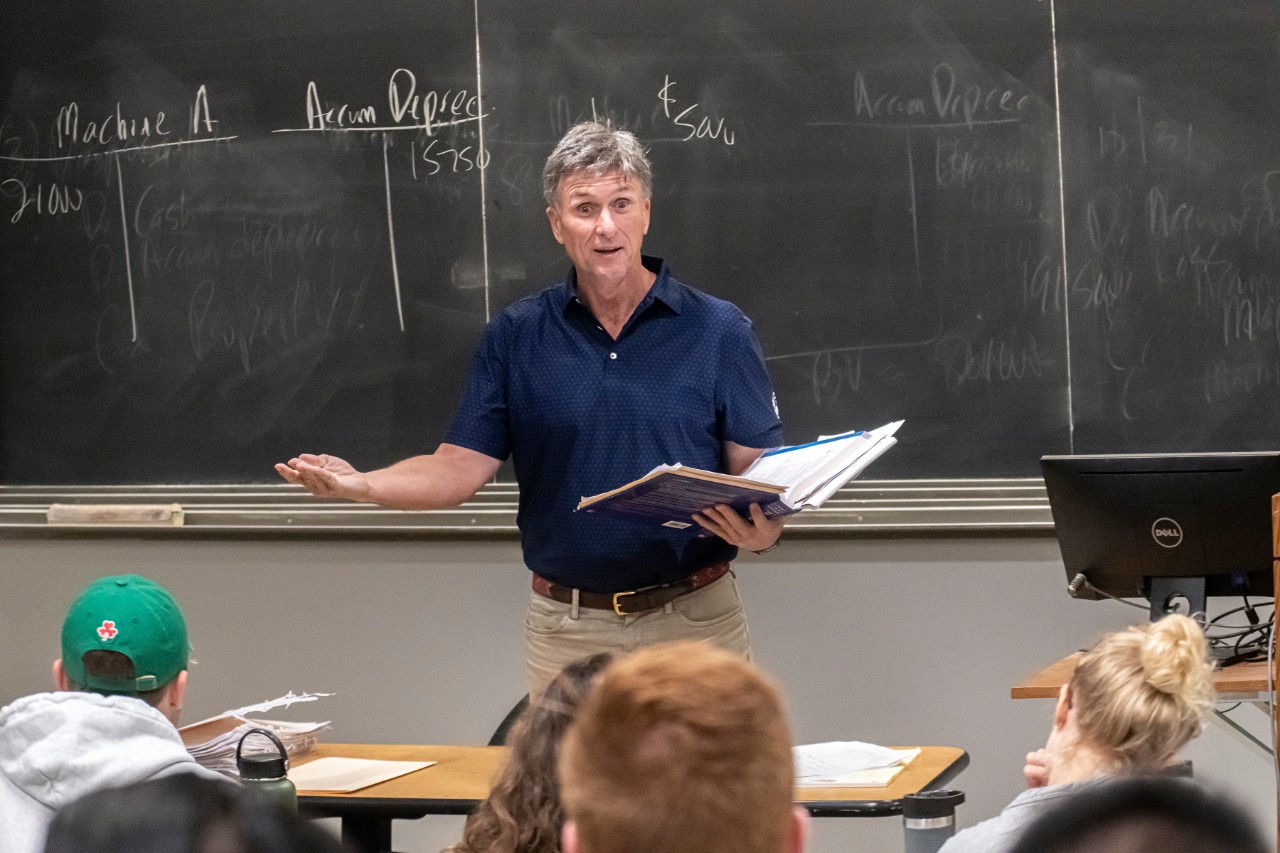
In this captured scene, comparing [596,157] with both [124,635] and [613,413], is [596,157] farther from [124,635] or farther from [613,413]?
[124,635]

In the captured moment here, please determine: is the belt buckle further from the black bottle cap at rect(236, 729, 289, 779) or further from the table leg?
the black bottle cap at rect(236, 729, 289, 779)

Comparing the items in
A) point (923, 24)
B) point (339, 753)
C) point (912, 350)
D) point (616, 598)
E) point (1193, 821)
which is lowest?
point (339, 753)

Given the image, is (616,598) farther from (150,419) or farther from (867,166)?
(150,419)

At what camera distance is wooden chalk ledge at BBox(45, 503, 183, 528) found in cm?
418

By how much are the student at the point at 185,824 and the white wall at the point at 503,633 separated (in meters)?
3.20

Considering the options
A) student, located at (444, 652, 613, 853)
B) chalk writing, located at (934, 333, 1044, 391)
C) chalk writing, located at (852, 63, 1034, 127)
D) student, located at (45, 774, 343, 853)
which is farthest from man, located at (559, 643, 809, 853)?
chalk writing, located at (852, 63, 1034, 127)

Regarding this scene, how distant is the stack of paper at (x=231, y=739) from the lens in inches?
99.5

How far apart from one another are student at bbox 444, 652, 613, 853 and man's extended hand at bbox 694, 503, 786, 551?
0.87 m

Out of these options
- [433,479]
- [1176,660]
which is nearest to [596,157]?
[433,479]

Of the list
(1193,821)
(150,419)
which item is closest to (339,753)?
(150,419)

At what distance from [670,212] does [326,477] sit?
1487 mm

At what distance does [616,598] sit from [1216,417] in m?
1.67

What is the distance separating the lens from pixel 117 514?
13.8 feet

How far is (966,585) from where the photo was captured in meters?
3.81
